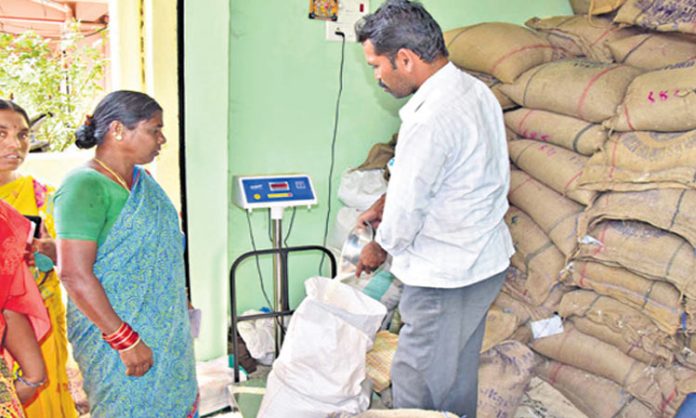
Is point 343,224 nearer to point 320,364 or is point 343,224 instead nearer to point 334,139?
point 334,139

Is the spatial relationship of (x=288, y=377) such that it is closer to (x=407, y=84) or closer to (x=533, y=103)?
(x=407, y=84)

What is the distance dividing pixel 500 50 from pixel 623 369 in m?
1.34

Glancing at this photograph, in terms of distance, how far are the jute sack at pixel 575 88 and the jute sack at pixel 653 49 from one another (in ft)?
0.22

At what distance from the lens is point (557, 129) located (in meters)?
2.19

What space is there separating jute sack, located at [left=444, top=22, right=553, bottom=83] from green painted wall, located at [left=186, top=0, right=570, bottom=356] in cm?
43

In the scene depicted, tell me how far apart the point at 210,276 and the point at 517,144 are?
1.41 metres

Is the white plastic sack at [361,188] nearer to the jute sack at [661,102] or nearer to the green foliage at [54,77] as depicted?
the jute sack at [661,102]

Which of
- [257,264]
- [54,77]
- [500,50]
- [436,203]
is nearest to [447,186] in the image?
[436,203]

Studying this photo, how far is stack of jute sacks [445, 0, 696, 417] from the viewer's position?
1.85 m

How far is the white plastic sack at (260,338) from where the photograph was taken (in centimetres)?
248

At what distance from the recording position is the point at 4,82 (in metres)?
2.29

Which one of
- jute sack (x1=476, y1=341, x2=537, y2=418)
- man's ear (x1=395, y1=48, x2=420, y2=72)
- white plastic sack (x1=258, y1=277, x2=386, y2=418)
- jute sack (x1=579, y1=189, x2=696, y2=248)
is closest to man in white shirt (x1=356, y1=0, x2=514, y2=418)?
man's ear (x1=395, y1=48, x2=420, y2=72)

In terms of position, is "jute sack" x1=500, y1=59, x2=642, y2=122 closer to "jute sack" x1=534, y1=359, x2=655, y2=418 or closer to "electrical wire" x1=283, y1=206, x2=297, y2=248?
"jute sack" x1=534, y1=359, x2=655, y2=418

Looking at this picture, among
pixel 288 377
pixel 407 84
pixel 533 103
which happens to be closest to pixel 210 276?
pixel 288 377
